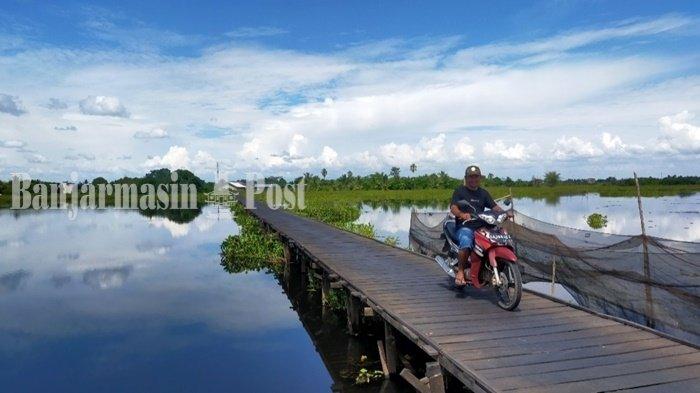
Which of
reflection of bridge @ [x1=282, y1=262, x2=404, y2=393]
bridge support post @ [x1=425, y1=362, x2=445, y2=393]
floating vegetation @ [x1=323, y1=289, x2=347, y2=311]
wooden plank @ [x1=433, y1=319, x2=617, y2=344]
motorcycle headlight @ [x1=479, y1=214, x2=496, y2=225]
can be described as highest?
motorcycle headlight @ [x1=479, y1=214, x2=496, y2=225]

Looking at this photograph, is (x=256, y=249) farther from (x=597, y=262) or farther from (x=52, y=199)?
(x=52, y=199)

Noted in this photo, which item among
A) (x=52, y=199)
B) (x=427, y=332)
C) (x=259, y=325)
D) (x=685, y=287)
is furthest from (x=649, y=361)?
(x=52, y=199)

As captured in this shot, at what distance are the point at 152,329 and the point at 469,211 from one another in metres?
6.98

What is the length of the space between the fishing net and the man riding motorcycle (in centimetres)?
90

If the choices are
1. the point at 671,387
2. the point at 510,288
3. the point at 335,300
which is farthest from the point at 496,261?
the point at 335,300

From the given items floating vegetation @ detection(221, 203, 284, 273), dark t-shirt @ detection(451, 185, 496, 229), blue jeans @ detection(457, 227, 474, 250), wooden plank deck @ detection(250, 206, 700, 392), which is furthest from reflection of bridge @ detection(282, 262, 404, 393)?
floating vegetation @ detection(221, 203, 284, 273)

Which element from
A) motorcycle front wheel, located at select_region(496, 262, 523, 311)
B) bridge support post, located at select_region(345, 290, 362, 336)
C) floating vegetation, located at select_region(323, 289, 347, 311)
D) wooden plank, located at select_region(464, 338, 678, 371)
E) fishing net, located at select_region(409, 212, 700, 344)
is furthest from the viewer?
floating vegetation, located at select_region(323, 289, 347, 311)

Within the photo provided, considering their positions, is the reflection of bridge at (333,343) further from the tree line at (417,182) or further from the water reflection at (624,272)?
the tree line at (417,182)

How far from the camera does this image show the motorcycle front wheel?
6352mm

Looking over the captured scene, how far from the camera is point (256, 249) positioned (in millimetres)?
19234

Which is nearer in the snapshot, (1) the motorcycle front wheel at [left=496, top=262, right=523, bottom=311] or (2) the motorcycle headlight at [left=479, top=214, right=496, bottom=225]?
(1) the motorcycle front wheel at [left=496, top=262, right=523, bottom=311]

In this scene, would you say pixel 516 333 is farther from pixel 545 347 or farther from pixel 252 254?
pixel 252 254

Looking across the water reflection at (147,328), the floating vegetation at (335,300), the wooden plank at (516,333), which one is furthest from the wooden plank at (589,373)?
the floating vegetation at (335,300)

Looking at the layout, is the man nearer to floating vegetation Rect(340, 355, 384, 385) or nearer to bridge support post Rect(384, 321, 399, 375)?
bridge support post Rect(384, 321, 399, 375)
